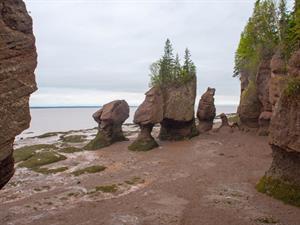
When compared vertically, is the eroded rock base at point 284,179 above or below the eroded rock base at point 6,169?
below

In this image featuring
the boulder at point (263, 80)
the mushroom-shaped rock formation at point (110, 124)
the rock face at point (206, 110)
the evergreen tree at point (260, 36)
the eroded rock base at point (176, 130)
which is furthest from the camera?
the rock face at point (206, 110)

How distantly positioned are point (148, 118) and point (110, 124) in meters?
8.54

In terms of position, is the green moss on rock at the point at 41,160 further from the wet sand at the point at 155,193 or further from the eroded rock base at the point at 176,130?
the eroded rock base at the point at 176,130

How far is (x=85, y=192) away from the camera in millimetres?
24938

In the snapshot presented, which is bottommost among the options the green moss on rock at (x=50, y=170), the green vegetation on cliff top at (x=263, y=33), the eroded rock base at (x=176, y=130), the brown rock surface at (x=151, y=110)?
the green moss on rock at (x=50, y=170)

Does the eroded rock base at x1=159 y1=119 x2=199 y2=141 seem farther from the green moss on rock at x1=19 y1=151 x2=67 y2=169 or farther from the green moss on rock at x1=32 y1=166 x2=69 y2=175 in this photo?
the green moss on rock at x1=32 y1=166 x2=69 y2=175

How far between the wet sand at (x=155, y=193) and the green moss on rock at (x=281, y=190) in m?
0.57

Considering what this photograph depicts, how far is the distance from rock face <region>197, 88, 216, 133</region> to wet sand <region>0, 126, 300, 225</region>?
635 inches

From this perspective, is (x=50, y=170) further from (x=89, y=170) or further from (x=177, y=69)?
(x=177, y=69)

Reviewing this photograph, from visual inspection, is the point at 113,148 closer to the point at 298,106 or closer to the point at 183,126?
the point at 183,126

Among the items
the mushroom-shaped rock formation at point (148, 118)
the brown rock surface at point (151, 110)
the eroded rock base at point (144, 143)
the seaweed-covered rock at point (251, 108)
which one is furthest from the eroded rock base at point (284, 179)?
the seaweed-covered rock at point (251, 108)

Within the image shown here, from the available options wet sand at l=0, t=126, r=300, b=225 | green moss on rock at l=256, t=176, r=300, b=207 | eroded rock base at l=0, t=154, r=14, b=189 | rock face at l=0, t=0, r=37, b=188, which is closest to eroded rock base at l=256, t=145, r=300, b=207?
green moss on rock at l=256, t=176, r=300, b=207

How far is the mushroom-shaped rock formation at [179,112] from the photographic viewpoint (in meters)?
49.1

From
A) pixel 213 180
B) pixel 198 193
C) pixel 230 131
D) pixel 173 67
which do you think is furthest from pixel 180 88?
pixel 198 193
